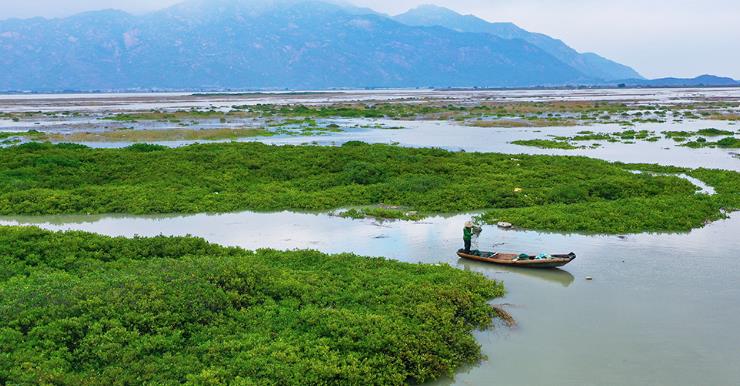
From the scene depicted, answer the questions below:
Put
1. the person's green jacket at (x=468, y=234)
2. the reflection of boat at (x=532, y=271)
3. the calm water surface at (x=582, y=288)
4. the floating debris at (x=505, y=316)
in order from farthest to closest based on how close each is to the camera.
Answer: the person's green jacket at (x=468, y=234), the reflection of boat at (x=532, y=271), the floating debris at (x=505, y=316), the calm water surface at (x=582, y=288)

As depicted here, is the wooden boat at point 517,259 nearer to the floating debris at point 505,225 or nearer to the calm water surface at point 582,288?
the calm water surface at point 582,288

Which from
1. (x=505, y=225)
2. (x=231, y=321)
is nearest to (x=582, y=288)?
(x=505, y=225)

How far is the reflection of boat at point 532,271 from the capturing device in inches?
658

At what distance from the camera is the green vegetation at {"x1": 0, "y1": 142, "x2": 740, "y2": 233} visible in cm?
2380

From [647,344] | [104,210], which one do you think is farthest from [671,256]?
[104,210]

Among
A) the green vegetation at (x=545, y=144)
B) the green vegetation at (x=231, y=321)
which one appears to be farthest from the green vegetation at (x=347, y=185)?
the green vegetation at (x=545, y=144)

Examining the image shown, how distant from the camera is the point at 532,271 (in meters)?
17.3

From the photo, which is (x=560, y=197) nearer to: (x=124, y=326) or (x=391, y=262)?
(x=391, y=262)

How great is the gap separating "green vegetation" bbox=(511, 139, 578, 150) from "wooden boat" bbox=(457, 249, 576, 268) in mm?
28114

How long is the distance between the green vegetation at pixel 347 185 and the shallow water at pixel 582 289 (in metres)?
1.20

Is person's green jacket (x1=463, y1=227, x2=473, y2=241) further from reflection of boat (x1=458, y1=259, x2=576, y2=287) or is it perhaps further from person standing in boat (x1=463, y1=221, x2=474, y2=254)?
reflection of boat (x1=458, y1=259, x2=576, y2=287)

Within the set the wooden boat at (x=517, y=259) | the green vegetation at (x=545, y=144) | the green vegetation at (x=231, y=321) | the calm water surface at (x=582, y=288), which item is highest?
the green vegetation at (x=545, y=144)

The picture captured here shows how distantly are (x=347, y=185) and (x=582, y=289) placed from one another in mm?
14926

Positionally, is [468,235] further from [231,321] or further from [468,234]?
[231,321]
